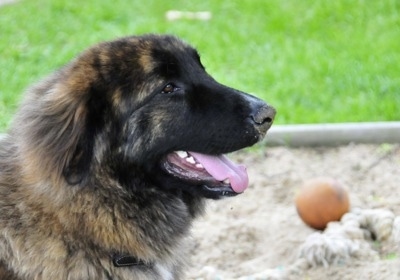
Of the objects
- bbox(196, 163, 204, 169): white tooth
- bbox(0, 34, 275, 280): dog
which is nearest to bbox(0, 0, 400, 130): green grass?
bbox(0, 34, 275, 280): dog

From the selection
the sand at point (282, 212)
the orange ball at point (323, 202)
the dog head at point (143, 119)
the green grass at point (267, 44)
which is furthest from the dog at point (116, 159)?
the green grass at point (267, 44)

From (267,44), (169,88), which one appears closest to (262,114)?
(169,88)

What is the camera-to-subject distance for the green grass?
707 centimetres

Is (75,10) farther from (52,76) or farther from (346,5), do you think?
(52,76)

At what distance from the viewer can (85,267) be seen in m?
3.68

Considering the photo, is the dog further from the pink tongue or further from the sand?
the sand

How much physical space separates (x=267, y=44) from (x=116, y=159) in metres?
4.96

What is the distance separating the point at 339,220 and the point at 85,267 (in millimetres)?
1951

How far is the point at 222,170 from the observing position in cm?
390

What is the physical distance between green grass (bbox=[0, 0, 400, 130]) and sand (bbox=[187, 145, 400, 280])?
66 centimetres

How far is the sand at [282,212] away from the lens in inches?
187

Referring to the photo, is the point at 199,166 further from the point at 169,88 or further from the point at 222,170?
the point at 169,88

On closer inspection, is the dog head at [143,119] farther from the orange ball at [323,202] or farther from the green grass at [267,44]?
the green grass at [267,44]

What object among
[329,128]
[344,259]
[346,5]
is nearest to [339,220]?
[344,259]
